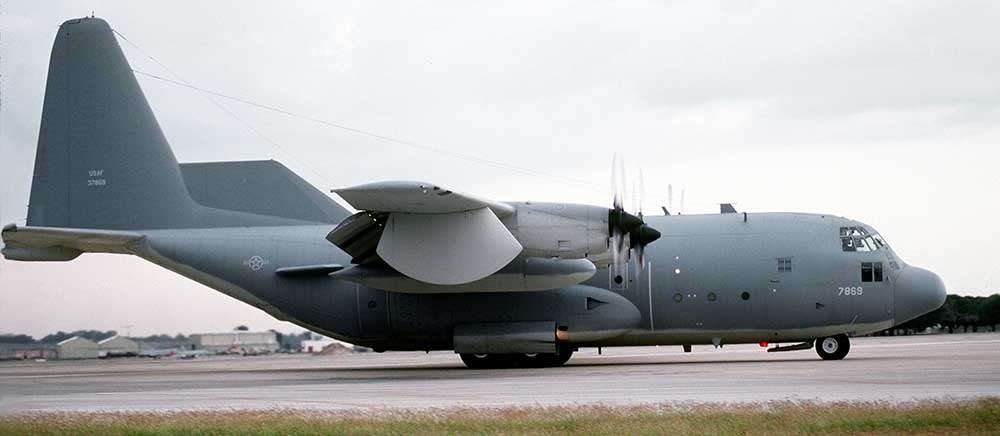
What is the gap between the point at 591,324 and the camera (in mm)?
27344

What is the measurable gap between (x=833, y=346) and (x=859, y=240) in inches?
112

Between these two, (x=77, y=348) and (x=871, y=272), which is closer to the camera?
(x=871, y=272)

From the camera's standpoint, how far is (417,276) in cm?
2347

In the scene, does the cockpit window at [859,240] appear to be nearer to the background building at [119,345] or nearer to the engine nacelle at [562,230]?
the engine nacelle at [562,230]

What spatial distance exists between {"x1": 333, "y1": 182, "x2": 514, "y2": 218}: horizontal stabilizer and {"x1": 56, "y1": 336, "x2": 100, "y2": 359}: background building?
10953 mm

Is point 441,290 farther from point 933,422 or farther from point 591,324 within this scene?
point 933,422

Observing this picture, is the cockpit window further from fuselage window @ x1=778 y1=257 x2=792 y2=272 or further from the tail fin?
the tail fin

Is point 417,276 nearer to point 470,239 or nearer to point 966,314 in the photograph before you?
point 470,239

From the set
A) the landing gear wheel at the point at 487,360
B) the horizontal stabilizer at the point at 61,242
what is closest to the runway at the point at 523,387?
the landing gear wheel at the point at 487,360

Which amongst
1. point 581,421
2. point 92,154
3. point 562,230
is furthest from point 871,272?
point 92,154

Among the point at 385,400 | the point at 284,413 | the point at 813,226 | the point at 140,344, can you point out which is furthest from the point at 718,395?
the point at 140,344

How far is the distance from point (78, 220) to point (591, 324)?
1434 cm

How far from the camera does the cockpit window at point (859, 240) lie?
90.5ft

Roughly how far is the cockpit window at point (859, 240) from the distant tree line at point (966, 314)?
3430 centimetres
